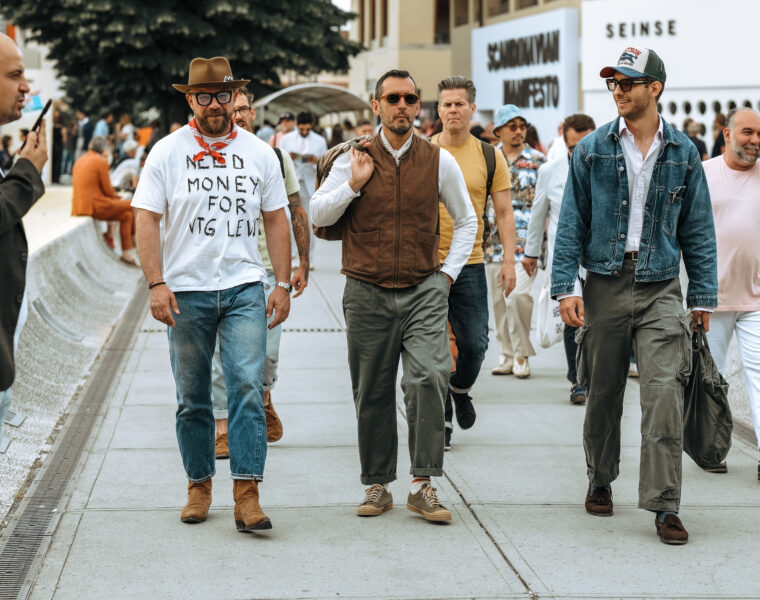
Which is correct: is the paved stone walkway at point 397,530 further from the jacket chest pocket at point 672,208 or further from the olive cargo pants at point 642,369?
the jacket chest pocket at point 672,208

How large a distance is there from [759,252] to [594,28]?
1841 centimetres

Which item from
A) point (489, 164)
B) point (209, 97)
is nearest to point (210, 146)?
point (209, 97)

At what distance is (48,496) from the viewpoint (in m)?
6.16

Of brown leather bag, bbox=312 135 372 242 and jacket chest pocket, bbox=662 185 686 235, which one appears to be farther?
brown leather bag, bbox=312 135 372 242

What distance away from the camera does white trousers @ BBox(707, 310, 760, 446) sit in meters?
6.68

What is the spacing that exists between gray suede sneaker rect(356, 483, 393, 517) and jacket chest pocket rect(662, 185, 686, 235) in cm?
168

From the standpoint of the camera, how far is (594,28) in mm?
24484

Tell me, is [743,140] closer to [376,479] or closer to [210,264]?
[376,479]

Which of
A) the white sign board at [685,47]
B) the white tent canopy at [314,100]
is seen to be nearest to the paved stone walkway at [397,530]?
the white sign board at [685,47]

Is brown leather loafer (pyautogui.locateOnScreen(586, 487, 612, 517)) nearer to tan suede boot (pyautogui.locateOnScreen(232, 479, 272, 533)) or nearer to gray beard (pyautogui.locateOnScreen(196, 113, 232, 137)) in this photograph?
tan suede boot (pyautogui.locateOnScreen(232, 479, 272, 533))

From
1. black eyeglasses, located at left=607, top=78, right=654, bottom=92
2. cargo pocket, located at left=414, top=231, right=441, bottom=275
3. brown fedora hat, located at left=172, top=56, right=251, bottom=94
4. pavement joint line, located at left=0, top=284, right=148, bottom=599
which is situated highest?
brown fedora hat, located at left=172, top=56, right=251, bottom=94

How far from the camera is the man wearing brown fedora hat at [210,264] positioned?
18.2ft

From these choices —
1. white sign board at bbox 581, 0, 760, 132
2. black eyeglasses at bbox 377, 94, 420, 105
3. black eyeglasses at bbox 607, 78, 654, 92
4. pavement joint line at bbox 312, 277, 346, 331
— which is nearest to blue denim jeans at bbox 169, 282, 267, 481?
black eyeglasses at bbox 377, 94, 420, 105

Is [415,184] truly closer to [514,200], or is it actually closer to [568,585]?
[568,585]
